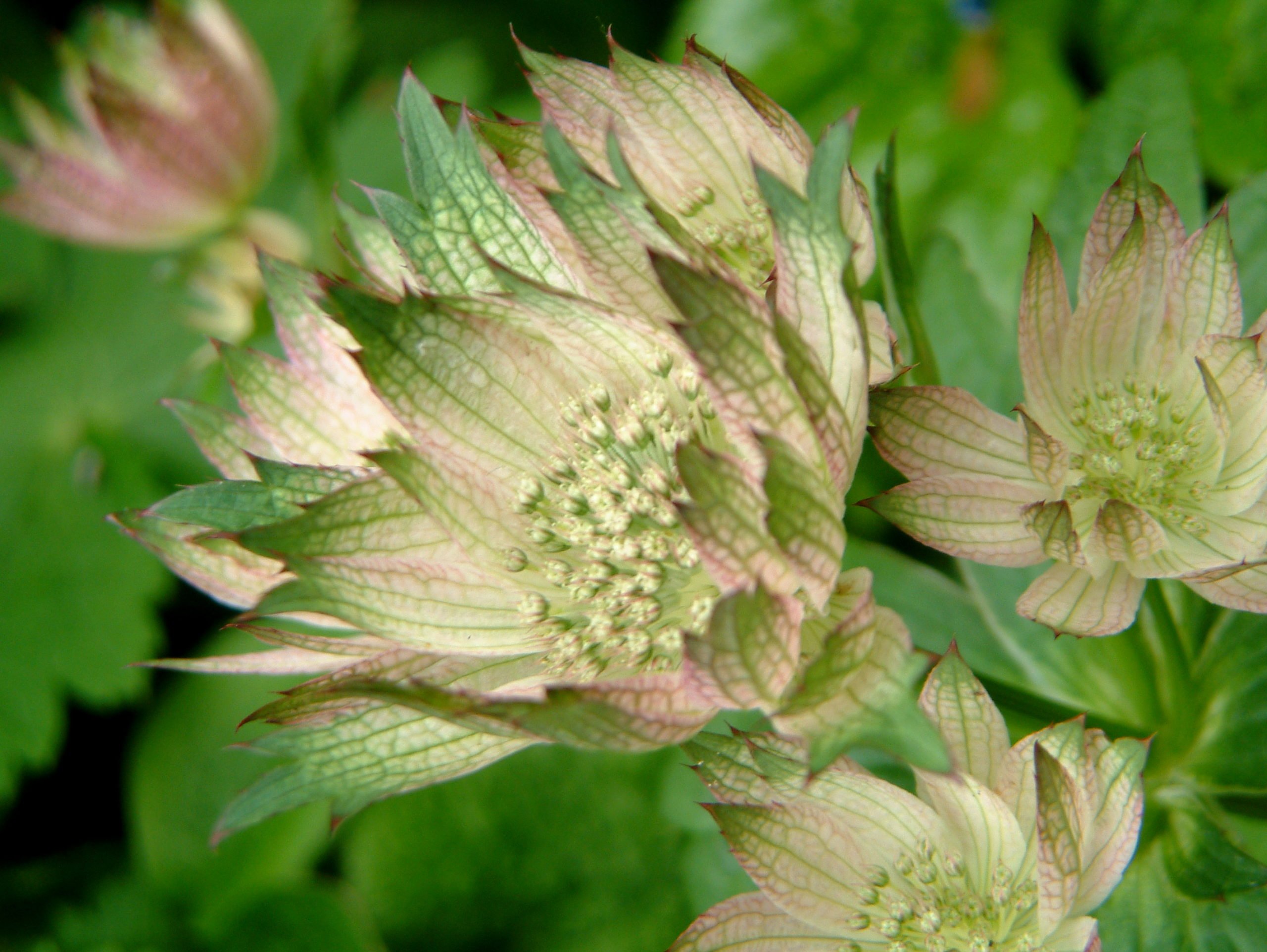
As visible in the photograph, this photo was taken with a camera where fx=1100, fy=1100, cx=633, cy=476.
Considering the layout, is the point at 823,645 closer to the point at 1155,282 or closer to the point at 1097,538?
the point at 1097,538

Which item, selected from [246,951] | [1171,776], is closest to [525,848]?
[246,951]

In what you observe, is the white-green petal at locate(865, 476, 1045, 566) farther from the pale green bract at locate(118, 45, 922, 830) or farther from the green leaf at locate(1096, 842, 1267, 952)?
the green leaf at locate(1096, 842, 1267, 952)

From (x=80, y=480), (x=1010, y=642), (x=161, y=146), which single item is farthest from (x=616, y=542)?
(x=80, y=480)

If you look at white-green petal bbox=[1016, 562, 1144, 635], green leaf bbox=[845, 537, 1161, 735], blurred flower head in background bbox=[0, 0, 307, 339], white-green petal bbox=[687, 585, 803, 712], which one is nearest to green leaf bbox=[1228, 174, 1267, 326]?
green leaf bbox=[845, 537, 1161, 735]

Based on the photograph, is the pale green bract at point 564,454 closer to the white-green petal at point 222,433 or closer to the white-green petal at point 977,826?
the white-green petal at point 222,433

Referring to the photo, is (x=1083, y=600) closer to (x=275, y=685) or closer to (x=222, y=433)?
(x=222, y=433)

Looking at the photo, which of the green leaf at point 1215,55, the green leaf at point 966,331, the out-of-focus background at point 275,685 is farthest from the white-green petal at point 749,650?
the green leaf at point 1215,55
